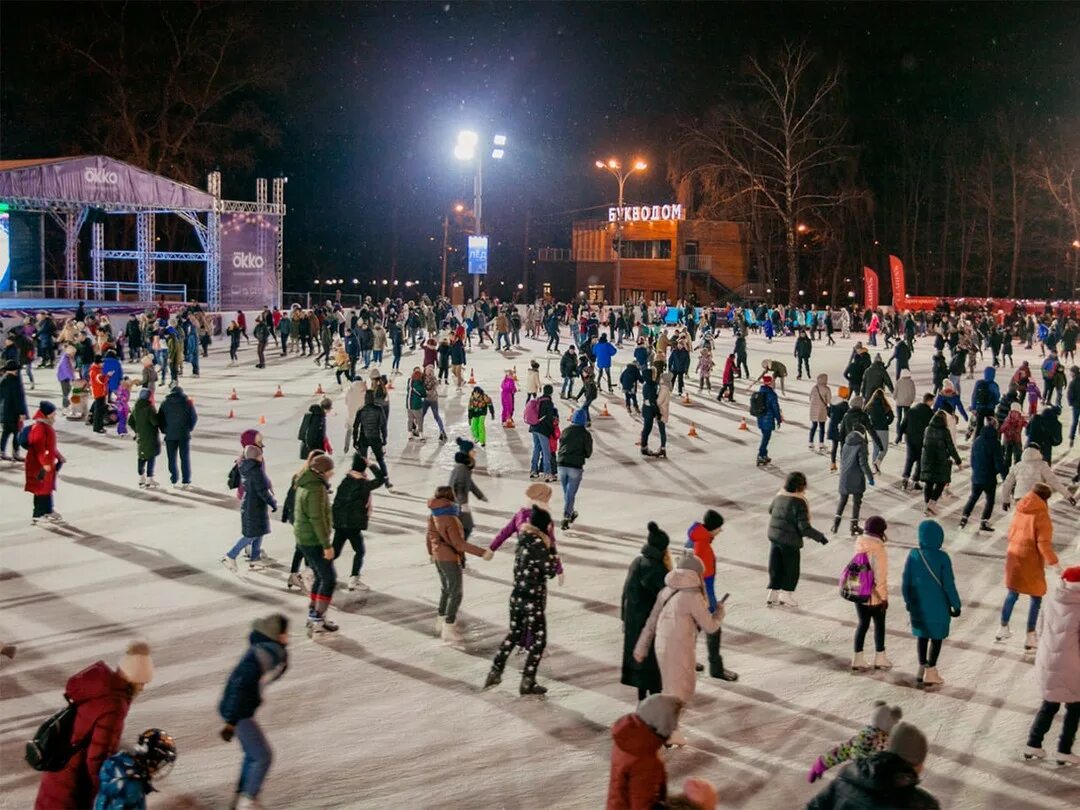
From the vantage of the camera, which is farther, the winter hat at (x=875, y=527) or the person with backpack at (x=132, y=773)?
the winter hat at (x=875, y=527)

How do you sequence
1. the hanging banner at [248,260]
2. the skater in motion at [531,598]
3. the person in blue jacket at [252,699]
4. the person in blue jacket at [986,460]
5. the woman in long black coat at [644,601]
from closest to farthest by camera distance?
the person in blue jacket at [252,699] < the woman in long black coat at [644,601] < the skater in motion at [531,598] < the person in blue jacket at [986,460] < the hanging banner at [248,260]

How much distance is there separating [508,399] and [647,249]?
1784 inches

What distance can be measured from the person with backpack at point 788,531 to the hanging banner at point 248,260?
31214 mm

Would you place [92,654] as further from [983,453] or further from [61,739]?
[983,453]

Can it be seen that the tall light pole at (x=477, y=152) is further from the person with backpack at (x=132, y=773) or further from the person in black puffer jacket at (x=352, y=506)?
the person with backpack at (x=132, y=773)

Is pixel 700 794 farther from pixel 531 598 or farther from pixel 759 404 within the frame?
pixel 759 404

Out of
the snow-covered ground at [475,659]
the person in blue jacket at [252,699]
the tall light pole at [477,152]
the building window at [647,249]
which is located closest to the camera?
the person in blue jacket at [252,699]

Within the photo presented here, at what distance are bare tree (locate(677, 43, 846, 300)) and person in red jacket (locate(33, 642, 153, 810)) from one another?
46517 mm

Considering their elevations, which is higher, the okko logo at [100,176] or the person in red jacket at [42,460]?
the okko logo at [100,176]

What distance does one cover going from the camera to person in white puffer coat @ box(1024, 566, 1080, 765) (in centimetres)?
580

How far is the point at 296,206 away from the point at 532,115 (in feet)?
64.0

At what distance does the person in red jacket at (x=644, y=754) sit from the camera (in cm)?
403

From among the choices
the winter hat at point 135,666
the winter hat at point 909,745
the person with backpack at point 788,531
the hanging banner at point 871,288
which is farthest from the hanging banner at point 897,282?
the winter hat at point 135,666

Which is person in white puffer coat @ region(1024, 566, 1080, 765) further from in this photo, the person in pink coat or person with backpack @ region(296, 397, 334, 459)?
the person in pink coat
